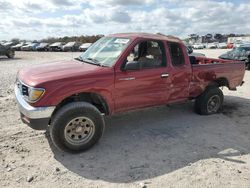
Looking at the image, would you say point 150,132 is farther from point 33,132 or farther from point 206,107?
point 33,132

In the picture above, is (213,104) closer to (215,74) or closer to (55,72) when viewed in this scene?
(215,74)

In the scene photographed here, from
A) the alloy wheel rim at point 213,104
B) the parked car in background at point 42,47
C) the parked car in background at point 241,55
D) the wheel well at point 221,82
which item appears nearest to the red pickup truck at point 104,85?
the alloy wheel rim at point 213,104

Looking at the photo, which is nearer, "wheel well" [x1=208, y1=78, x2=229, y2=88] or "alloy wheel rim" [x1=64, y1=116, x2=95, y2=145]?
"alloy wheel rim" [x1=64, y1=116, x2=95, y2=145]

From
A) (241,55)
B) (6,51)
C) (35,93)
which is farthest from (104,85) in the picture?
(6,51)

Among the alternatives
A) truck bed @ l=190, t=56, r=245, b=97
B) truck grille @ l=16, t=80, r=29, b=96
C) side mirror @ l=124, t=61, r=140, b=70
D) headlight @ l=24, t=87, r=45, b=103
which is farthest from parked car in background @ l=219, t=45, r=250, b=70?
headlight @ l=24, t=87, r=45, b=103

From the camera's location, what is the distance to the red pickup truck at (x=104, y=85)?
13.4 feet

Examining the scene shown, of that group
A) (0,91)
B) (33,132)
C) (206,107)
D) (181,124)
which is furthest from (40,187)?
(0,91)

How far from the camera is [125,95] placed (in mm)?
4824

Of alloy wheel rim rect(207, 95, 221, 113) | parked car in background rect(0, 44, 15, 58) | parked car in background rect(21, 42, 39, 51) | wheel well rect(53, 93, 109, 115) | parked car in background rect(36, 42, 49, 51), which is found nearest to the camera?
wheel well rect(53, 93, 109, 115)

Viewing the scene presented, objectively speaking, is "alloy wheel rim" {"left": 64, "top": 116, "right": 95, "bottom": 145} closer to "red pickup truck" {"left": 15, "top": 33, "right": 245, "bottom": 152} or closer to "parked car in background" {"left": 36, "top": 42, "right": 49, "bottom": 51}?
"red pickup truck" {"left": 15, "top": 33, "right": 245, "bottom": 152}

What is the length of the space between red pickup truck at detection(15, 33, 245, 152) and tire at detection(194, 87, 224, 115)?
1.0 inches

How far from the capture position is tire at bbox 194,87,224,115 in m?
6.30

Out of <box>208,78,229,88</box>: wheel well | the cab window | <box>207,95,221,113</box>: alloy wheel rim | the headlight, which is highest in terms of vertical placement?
the cab window

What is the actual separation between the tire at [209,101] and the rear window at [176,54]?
117 centimetres
